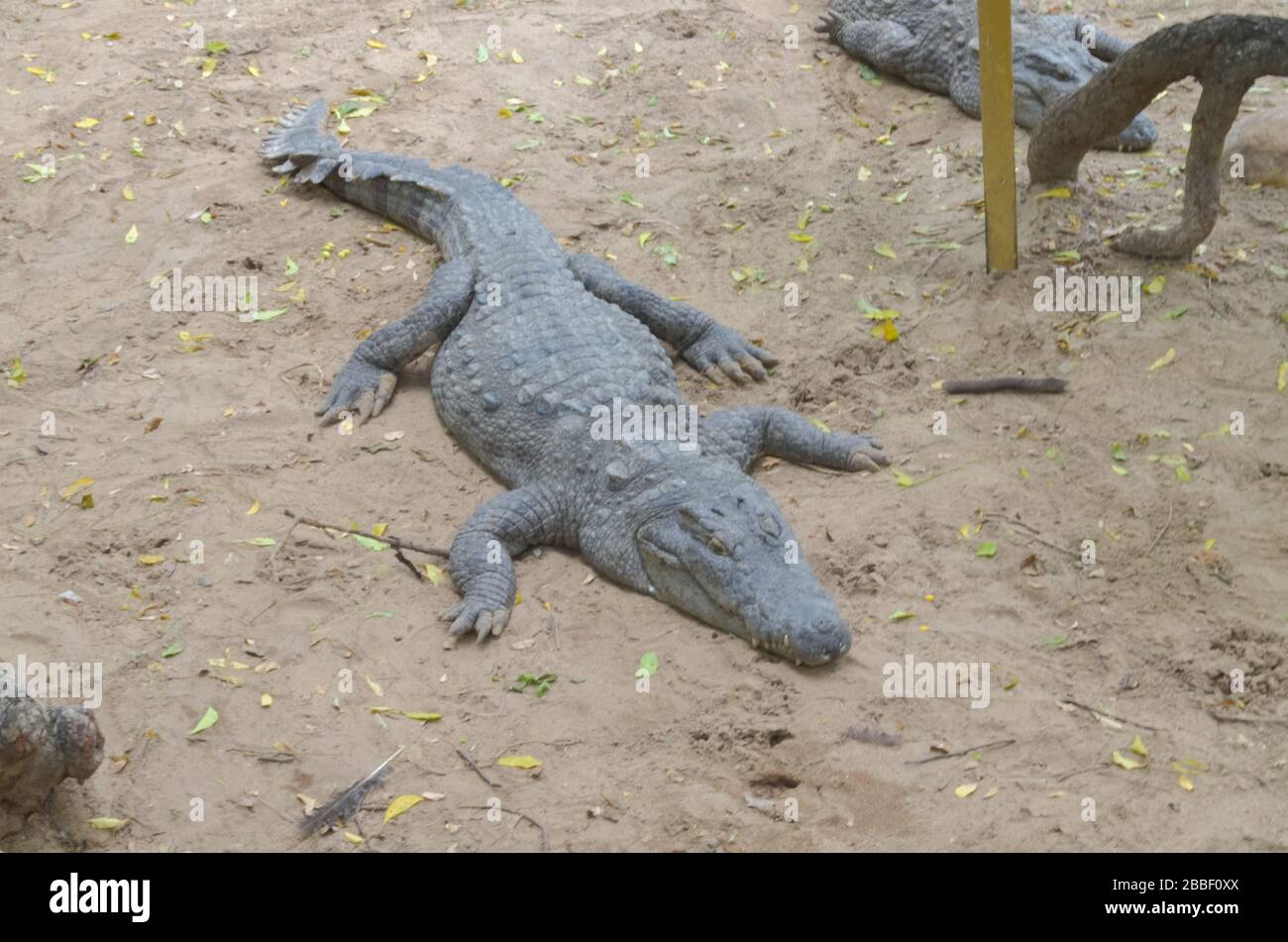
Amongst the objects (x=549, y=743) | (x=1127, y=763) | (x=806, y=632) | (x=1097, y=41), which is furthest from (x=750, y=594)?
(x=1097, y=41)

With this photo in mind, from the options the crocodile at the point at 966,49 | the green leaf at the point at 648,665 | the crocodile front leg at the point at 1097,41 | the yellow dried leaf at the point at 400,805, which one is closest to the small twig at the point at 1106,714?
the green leaf at the point at 648,665

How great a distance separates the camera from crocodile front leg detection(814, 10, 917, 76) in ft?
31.1

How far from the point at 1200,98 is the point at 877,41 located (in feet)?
12.3

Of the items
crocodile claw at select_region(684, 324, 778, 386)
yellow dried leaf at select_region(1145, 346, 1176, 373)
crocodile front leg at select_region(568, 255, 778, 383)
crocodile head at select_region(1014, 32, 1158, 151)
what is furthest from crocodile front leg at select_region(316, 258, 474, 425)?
crocodile head at select_region(1014, 32, 1158, 151)

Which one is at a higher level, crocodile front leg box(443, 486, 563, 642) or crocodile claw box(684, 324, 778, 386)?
crocodile claw box(684, 324, 778, 386)

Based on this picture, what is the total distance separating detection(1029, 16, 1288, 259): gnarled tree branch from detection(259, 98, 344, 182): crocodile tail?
4.33 m

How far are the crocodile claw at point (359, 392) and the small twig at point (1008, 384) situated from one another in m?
2.84

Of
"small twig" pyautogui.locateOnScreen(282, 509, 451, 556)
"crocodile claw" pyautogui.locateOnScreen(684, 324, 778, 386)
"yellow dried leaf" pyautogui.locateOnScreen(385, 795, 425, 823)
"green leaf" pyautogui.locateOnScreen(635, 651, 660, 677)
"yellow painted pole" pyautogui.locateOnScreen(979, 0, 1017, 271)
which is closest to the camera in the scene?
"yellow dried leaf" pyautogui.locateOnScreen(385, 795, 425, 823)

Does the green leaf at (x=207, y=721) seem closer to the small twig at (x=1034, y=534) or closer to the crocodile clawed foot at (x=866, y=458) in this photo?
the crocodile clawed foot at (x=866, y=458)

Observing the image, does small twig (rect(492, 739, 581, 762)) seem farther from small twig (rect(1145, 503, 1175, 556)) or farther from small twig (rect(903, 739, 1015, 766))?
small twig (rect(1145, 503, 1175, 556))

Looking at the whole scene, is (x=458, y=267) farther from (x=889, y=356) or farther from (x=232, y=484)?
(x=889, y=356)

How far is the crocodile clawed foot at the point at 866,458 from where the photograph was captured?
5.90 metres
